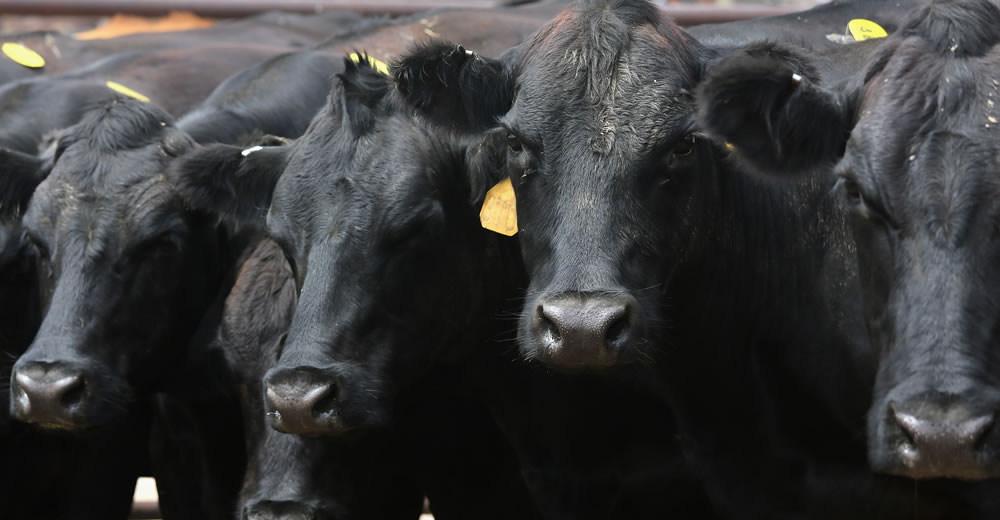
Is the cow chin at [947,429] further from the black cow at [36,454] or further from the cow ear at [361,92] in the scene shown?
the black cow at [36,454]

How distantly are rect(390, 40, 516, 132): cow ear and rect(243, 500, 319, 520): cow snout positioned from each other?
123 cm

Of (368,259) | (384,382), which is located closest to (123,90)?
(368,259)

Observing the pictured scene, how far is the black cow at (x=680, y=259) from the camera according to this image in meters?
3.88

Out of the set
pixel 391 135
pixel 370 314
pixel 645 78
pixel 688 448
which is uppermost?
pixel 645 78

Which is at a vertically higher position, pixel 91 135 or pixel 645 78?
pixel 645 78

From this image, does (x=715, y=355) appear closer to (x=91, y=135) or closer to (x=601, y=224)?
(x=601, y=224)

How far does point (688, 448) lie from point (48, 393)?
1.94 meters

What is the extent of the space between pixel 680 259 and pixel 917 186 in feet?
2.53

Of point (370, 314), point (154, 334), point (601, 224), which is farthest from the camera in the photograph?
point (154, 334)

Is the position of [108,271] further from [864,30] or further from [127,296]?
[864,30]

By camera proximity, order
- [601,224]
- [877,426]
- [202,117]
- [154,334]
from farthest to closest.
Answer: [202,117], [154,334], [601,224], [877,426]

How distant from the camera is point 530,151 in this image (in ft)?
13.5

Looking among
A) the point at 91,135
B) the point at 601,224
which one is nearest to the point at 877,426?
the point at 601,224

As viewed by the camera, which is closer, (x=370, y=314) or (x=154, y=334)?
(x=370, y=314)
